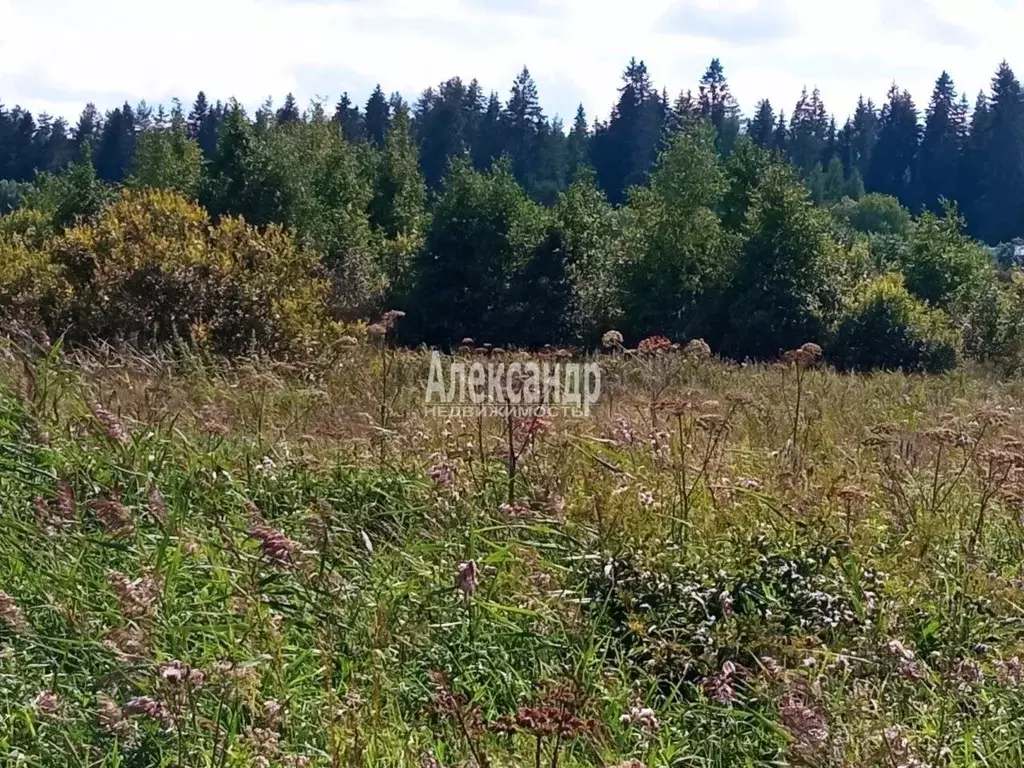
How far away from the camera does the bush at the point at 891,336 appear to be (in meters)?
23.9

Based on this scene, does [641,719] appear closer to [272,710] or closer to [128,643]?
[272,710]

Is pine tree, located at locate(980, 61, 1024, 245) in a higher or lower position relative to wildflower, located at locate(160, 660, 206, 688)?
higher

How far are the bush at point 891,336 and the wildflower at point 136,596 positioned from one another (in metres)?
22.8

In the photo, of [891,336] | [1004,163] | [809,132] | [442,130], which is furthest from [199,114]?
[891,336]

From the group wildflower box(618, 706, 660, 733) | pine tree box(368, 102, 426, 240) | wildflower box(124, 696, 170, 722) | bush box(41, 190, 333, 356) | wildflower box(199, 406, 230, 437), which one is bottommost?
wildflower box(618, 706, 660, 733)

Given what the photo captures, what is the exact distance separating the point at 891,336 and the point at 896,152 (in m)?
83.5

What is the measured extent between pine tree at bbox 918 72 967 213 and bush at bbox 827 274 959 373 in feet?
237

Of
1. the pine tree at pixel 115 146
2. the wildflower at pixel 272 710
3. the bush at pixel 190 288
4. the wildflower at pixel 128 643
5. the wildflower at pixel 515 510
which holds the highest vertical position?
the pine tree at pixel 115 146

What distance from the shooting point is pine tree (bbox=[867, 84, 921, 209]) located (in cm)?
9725

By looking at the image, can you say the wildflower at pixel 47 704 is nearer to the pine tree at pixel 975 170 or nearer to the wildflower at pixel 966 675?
the wildflower at pixel 966 675

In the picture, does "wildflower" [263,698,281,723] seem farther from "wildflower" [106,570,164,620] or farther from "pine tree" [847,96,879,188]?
"pine tree" [847,96,879,188]

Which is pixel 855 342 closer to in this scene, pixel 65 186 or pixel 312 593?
pixel 312 593

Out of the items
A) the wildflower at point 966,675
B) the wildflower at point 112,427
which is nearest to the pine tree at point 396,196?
the wildflower at point 112,427

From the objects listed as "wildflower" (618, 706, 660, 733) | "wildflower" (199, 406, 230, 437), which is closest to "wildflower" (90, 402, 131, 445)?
"wildflower" (199, 406, 230, 437)
